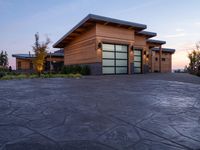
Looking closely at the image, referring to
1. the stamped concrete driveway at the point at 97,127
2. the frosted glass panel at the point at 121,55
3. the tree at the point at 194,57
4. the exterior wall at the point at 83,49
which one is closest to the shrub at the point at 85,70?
the exterior wall at the point at 83,49

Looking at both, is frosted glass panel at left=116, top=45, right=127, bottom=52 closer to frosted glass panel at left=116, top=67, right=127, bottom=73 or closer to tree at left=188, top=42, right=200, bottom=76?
frosted glass panel at left=116, top=67, right=127, bottom=73

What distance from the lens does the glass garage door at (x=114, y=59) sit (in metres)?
14.5

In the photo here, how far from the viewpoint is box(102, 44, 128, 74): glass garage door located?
1454cm

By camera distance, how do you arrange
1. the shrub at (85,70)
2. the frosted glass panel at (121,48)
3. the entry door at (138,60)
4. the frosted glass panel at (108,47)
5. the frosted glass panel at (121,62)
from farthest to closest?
the entry door at (138,60)
the frosted glass panel at (121,62)
the frosted glass panel at (121,48)
the shrub at (85,70)
the frosted glass panel at (108,47)

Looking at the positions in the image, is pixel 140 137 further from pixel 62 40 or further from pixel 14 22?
pixel 14 22

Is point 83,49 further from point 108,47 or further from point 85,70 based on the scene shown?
point 108,47

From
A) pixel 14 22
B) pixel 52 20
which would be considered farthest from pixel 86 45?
pixel 14 22

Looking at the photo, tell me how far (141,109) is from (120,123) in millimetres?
834

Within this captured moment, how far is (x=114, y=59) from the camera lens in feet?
49.3

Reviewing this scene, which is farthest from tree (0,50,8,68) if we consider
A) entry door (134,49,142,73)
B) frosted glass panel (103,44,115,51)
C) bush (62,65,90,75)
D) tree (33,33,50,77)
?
frosted glass panel (103,44,115,51)

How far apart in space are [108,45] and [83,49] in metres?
2.70

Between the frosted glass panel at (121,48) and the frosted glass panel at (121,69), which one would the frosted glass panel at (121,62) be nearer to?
the frosted glass panel at (121,69)

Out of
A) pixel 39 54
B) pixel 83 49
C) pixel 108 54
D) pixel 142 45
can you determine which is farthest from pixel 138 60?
pixel 39 54

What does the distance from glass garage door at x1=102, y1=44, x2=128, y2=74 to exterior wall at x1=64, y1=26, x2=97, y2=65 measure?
3.36 feet
